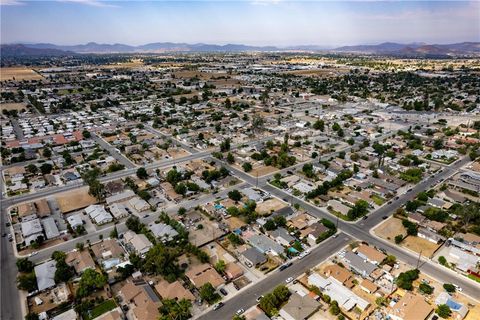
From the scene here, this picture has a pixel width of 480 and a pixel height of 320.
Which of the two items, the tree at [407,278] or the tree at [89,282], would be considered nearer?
the tree at [89,282]

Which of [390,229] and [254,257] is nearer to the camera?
[254,257]

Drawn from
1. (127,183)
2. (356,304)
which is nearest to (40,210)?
→ (127,183)

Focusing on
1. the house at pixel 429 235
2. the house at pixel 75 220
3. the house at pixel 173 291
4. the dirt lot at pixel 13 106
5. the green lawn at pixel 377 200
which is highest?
Result: the dirt lot at pixel 13 106

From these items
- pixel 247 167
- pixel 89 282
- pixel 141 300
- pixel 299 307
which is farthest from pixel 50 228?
pixel 299 307

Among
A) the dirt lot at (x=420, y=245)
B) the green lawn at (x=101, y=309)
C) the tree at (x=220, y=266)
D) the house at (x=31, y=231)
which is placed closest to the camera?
the green lawn at (x=101, y=309)

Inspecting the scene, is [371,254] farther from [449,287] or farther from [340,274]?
[449,287]

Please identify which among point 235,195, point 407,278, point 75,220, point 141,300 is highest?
point 235,195

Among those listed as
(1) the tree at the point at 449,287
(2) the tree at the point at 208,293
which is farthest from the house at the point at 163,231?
(1) the tree at the point at 449,287

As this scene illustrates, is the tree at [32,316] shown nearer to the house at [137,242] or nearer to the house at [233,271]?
the house at [137,242]
